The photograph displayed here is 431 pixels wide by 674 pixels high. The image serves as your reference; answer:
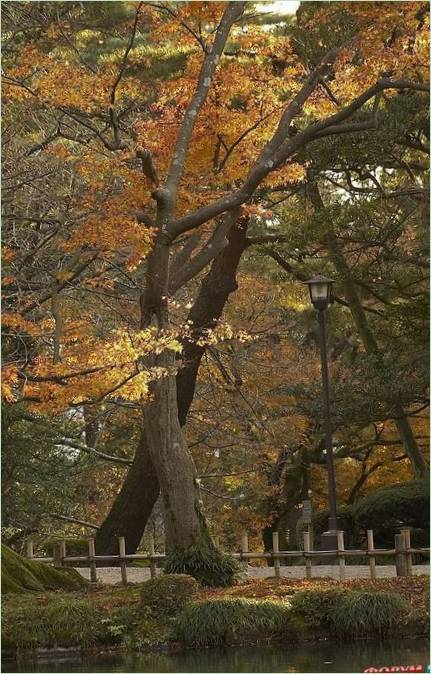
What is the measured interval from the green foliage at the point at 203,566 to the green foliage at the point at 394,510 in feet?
17.3

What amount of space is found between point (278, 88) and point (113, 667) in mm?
8894

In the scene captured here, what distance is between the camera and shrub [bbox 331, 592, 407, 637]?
13.0m

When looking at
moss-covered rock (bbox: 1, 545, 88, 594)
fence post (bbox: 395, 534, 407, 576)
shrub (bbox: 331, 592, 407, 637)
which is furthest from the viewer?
fence post (bbox: 395, 534, 407, 576)

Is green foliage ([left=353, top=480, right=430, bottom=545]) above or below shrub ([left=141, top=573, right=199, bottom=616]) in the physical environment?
above

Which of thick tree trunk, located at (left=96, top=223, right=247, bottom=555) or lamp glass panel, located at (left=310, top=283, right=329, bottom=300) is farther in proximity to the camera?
thick tree trunk, located at (left=96, top=223, right=247, bottom=555)

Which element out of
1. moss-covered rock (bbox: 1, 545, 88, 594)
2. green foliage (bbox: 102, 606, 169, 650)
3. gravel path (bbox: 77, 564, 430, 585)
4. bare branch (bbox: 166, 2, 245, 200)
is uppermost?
bare branch (bbox: 166, 2, 245, 200)

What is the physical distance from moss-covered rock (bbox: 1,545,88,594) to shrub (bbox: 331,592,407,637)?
13.3 feet

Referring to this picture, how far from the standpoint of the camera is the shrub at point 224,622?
12.8 m

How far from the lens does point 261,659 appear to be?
11.8 meters

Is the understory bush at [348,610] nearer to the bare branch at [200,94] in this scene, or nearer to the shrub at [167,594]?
the shrub at [167,594]

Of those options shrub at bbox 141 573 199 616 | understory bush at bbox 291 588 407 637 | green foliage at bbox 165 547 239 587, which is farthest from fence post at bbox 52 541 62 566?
understory bush at bbox 291 588 407 637

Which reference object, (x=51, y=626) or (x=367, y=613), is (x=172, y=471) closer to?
(x=51, y=626)

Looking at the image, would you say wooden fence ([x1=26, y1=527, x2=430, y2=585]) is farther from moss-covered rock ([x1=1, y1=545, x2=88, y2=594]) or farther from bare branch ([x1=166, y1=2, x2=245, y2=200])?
bare branch ([x1=166, y1=2, x2=245, y2=200])

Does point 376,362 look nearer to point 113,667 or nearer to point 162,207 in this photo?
point 162,207
